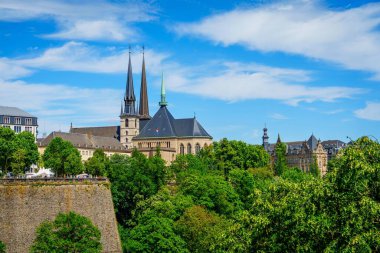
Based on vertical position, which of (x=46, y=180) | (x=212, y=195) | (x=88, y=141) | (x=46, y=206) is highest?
(x=88, y=141)

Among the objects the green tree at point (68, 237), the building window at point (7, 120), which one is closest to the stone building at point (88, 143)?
the building window at point (7, 120)

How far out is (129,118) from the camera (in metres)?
155

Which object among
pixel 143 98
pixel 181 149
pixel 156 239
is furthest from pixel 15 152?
pixel 143 98

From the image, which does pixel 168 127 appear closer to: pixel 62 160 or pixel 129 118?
pixel 129 118

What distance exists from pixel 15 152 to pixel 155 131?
72988mm

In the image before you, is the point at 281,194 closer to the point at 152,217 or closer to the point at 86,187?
the point at 152,217

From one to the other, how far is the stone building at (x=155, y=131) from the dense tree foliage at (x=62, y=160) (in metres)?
55.8

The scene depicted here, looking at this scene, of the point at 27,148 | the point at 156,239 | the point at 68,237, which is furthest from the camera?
the point at 27,148

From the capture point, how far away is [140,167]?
76.2 metres

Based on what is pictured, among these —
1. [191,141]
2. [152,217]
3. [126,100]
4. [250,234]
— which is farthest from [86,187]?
[126,100]

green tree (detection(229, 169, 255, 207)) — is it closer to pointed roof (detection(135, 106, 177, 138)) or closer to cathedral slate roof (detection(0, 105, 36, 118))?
pointed roof (detection(135, 106, 177, 138))

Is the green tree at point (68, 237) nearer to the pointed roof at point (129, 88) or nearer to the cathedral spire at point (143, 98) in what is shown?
the pointed roof at point (129, 88)

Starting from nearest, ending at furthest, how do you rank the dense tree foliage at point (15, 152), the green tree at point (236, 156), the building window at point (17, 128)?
the dense tree foliage at point (15, 152), the green tree at point (236, 156), the building window at point (17, 128)

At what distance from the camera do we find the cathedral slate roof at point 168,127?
144 metres
